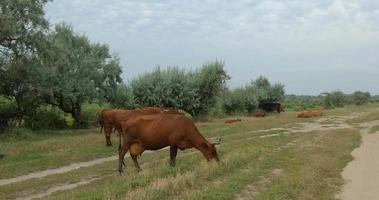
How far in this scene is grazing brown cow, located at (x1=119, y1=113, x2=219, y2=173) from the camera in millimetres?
15141

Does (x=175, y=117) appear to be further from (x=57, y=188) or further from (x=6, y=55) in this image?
(x=6, y=55)

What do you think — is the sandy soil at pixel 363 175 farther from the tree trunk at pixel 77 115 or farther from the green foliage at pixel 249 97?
the green foliage at pixel 249 97

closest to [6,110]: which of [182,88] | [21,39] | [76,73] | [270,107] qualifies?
[76,73]

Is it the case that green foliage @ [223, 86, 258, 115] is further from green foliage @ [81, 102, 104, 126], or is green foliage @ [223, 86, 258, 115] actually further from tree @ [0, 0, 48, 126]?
tree @ [0, 0, 48, 126]

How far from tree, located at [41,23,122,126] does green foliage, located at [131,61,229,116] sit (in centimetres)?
460

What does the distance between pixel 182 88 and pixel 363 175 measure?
27847mm

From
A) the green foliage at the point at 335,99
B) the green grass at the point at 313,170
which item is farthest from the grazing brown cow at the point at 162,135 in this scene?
the green foliage at the point at 335,99

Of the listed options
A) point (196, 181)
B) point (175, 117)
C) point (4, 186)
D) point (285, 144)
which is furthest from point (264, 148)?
point (4, 186)

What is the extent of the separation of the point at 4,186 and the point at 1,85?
54.0 feet

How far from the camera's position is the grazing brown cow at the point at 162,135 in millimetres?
15141

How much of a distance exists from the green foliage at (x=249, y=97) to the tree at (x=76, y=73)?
71.9 ft

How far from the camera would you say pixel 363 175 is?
15.1 meters

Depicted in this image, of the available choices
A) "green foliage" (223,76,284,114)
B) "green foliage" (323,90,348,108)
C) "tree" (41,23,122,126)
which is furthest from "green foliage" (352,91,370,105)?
"tree" (41,23,122,126)

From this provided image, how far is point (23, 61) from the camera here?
27.2m
